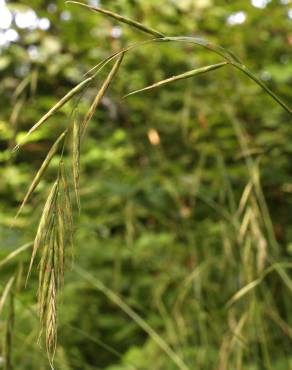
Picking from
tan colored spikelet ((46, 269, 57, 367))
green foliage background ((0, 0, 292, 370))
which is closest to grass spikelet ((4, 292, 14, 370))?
tan colored spikelet ((46, 269, 57, 367))

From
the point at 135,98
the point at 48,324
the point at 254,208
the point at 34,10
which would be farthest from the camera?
the point at 135,98

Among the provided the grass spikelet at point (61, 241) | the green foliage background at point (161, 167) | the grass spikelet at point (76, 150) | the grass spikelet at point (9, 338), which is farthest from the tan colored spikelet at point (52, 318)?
the green foliage background at point (161, 167)

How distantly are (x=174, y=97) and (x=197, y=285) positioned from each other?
1.00m

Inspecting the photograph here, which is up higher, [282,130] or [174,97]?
[174,97]

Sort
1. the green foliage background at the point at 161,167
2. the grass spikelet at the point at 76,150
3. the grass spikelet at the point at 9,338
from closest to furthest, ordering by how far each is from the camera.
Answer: the grass spikelet at the point at 76,150 < the grass spikelet at the point at 9,338 < the green foliage background at the point at 161,167

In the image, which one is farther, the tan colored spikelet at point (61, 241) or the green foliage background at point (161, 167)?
the green foliage background at point (161, 167)

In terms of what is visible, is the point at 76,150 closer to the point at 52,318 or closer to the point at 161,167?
the point at 52,318

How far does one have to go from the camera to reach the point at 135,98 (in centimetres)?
214

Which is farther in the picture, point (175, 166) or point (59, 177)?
point (175, 166)

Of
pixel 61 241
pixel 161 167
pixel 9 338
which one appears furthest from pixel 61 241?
pixel 161 167

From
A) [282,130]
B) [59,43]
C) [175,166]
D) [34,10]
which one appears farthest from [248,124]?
[34,10]

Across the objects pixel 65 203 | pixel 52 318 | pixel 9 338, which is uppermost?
pixel 65 203

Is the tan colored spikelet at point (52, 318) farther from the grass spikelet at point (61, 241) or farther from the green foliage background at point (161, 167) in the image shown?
the green foliage background at point (161, 167)

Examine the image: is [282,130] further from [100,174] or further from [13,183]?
[13,183]
